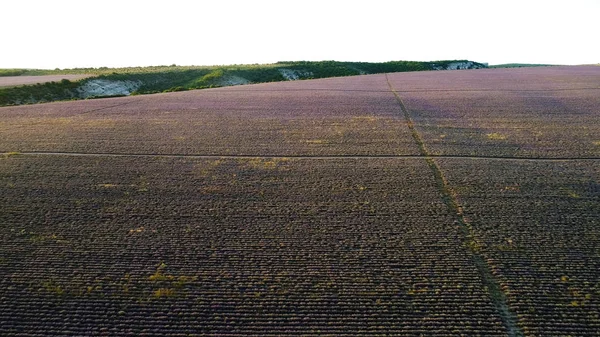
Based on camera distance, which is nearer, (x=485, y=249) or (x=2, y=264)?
(x=2, y=264)

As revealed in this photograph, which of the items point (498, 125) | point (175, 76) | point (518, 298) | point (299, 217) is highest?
point (175, 76)

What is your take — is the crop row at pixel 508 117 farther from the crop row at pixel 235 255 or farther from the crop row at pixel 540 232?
the crop row at pixel 235 255

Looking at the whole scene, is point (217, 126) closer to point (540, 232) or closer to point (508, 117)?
point (540, 232)

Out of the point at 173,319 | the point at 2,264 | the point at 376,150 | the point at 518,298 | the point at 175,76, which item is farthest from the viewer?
the point at 175,76

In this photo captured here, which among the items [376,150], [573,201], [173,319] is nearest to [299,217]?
[173,319]

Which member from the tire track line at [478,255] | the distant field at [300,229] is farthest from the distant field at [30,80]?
the tire track line at [478,255]

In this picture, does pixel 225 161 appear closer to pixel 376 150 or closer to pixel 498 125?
pixel 376 150

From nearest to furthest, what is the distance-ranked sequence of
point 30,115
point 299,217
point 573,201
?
point 299,217 < point 573,201 < point 30,115
